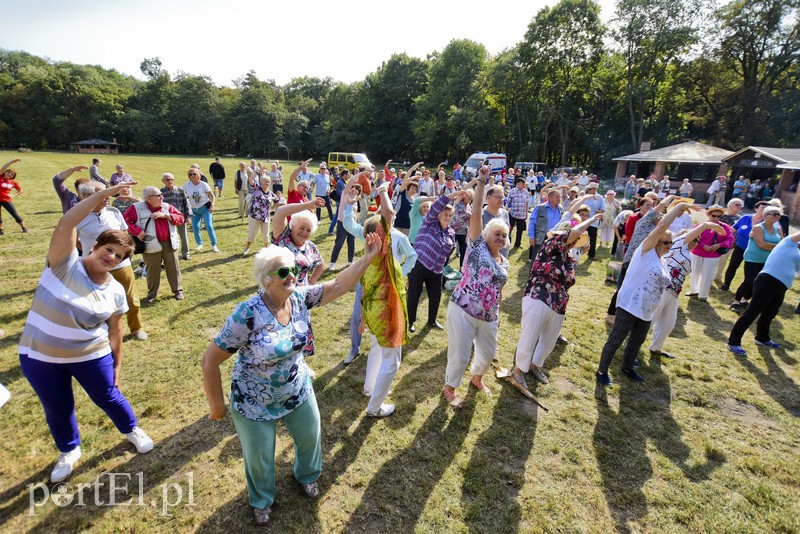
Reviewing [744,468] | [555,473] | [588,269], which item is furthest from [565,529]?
[588,269]

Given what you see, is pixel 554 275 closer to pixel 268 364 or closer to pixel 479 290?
pixel 479 290

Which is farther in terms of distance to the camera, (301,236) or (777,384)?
(777,384)

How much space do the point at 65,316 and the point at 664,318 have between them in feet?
22.8

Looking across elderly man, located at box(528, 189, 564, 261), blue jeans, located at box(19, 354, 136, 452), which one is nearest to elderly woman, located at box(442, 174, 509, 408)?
blue jeans, located at box(19, 354, 136, 452)

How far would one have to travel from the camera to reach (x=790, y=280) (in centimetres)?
549

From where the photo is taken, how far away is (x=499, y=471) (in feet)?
11.6

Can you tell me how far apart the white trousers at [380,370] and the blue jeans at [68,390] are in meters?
2.26

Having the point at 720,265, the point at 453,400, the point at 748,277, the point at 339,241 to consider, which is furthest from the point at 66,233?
the point at 720,265

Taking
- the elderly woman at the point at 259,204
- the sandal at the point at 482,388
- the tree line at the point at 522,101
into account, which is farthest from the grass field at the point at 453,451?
the tree line at the point at 522,101

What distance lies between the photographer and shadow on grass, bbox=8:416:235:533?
2.86 meters

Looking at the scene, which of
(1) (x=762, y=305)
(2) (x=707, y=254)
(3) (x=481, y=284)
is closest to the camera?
(3) (x=481, y=284)

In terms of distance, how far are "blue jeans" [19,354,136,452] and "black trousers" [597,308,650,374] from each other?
5348 millimetres

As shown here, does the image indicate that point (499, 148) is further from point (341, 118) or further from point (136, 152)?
point (136, 152)

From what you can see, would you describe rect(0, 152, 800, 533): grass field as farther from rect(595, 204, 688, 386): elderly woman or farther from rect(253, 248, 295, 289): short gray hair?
rect(253, 248, 295, 289): short gray hair
